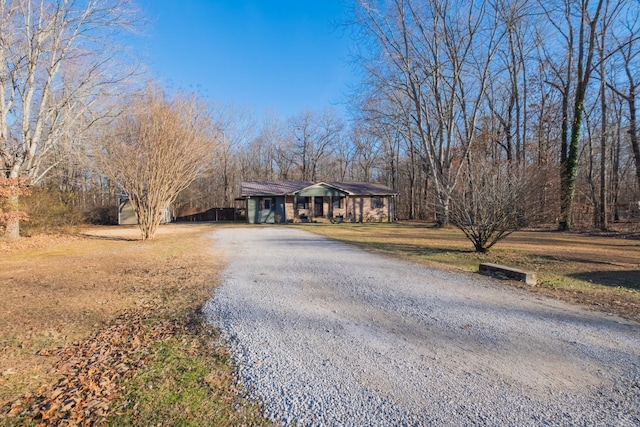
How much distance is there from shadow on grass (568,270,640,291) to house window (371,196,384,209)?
77.0 feet

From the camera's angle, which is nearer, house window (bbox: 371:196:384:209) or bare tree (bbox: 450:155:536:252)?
bare tree (bbox: 450:155:536:252)

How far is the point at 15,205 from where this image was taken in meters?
12.6

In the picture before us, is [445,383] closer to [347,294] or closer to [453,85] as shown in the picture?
[347,294]

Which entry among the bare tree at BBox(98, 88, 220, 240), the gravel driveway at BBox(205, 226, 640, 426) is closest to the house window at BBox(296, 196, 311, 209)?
the bare tree at BBox(98, 88, 220, 240)

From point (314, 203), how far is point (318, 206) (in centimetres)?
47

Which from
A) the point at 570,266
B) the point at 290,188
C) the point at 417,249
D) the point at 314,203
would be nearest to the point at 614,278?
the point at 570,266

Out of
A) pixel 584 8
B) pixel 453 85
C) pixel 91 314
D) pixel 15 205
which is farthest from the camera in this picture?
pixel 453 85

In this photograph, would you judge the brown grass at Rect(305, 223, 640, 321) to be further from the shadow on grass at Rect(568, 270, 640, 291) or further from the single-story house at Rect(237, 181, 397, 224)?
the single-story house at Rect(237, 181, 397, 224)

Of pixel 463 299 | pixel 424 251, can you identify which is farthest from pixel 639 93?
→ pixel 463 299

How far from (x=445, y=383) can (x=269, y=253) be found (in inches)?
312

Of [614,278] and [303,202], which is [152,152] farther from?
[303,202]

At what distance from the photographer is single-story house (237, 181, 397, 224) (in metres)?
29.0

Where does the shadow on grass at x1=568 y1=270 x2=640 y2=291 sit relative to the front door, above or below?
below

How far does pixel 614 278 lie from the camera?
6.95m
